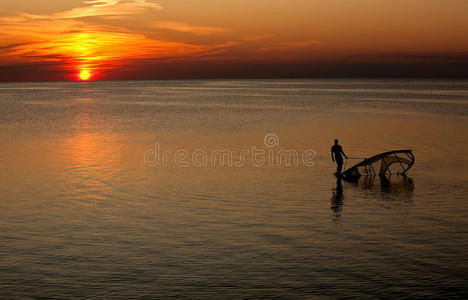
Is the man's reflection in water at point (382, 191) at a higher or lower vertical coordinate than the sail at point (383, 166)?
lower

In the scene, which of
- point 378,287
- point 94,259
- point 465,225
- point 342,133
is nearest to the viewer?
point 378,287

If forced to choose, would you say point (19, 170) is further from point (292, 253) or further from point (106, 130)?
point (106, 130)

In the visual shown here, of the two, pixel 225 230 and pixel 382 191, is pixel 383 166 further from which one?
pixel 225 230

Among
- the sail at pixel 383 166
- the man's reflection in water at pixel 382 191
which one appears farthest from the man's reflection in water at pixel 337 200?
the sail at pixel 383 166

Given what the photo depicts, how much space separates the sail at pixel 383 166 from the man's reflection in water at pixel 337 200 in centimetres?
154

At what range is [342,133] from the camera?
54.5 m

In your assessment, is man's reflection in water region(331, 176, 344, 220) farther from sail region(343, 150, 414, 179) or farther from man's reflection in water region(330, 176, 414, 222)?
sail region(343, 150, 414, 179)

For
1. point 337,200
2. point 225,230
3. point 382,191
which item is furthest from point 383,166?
point 225,230

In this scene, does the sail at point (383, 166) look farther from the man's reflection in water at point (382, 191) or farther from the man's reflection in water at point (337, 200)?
the man's reflection in water at point (337, 200)

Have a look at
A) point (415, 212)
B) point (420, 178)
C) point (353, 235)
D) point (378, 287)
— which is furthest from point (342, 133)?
point (378, 287)

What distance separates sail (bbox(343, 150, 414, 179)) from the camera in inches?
1152

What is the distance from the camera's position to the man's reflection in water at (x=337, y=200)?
21625 mm

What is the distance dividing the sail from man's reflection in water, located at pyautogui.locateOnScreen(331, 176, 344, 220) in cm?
154

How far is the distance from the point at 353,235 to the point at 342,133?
3728 centimetres
